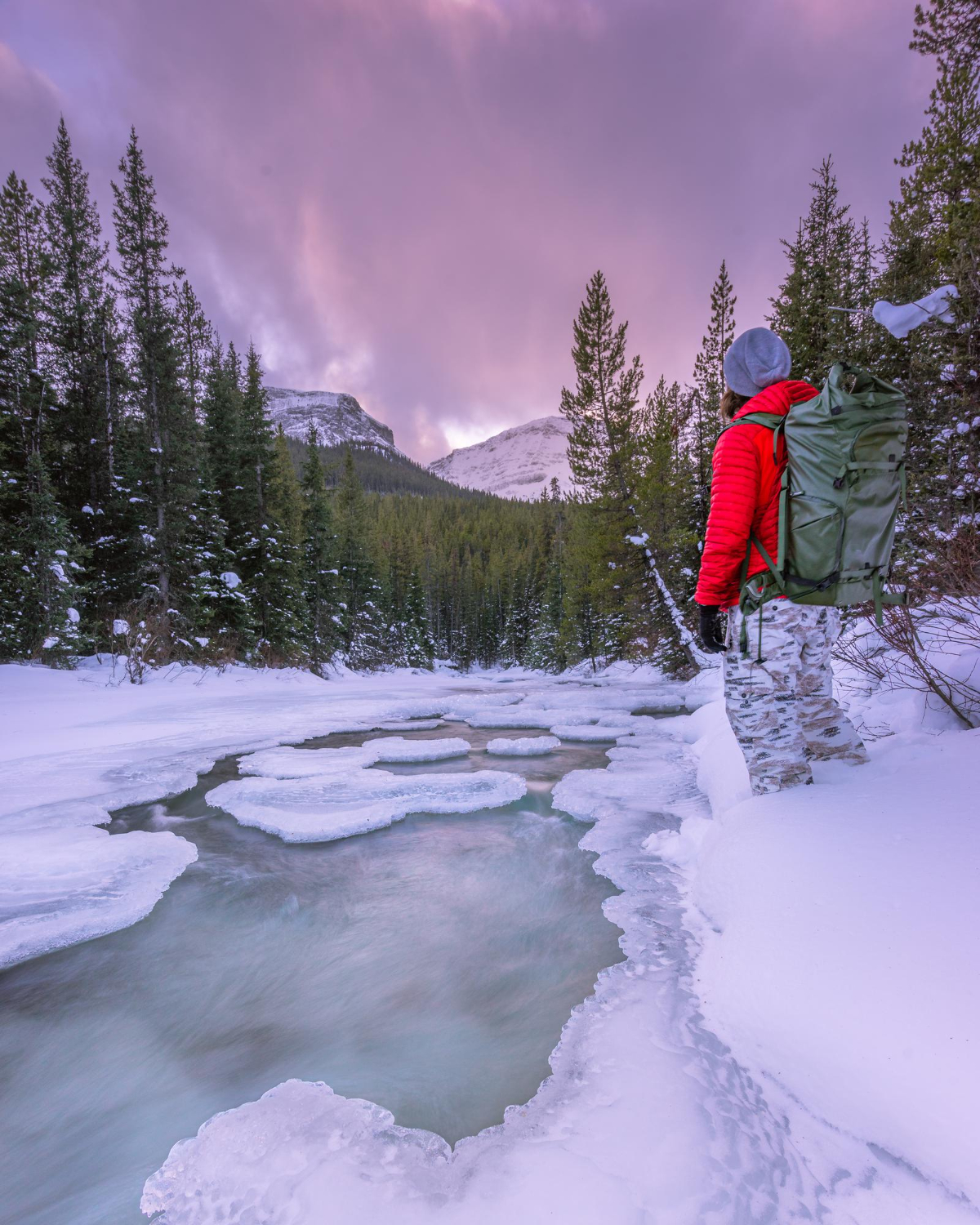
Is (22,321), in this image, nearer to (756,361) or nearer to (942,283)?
(756,361)

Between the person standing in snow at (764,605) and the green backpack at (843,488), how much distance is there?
0.14 metres

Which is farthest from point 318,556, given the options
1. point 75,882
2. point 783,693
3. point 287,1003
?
point 783,693

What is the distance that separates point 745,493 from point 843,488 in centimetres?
40

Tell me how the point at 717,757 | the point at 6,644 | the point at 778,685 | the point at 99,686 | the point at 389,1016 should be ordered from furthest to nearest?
1. the point at 6,644
2. the point at 99,686
3. the point at 717,757
4. the point at 778,685
5. the point at 389,1016

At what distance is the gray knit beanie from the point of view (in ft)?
8.84

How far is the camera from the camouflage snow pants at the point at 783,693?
2.63m

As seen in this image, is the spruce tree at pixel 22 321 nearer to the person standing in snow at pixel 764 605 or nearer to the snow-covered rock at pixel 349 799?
the snow-covered rock at pixel 349 799

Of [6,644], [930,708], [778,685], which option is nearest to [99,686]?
[6,644]

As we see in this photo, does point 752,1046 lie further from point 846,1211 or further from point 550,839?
point 550,839

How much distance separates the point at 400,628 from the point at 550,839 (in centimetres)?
3692

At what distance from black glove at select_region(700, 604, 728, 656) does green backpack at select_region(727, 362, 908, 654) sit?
1.36 ft

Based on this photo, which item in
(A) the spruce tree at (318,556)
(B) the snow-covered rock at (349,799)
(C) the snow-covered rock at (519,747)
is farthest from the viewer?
(A) the spruce tree at (318,556)

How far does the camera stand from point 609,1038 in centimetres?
184

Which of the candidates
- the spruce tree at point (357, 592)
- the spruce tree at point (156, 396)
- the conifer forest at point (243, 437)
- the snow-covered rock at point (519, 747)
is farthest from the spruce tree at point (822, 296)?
the spruce tree at point (357, 592)
